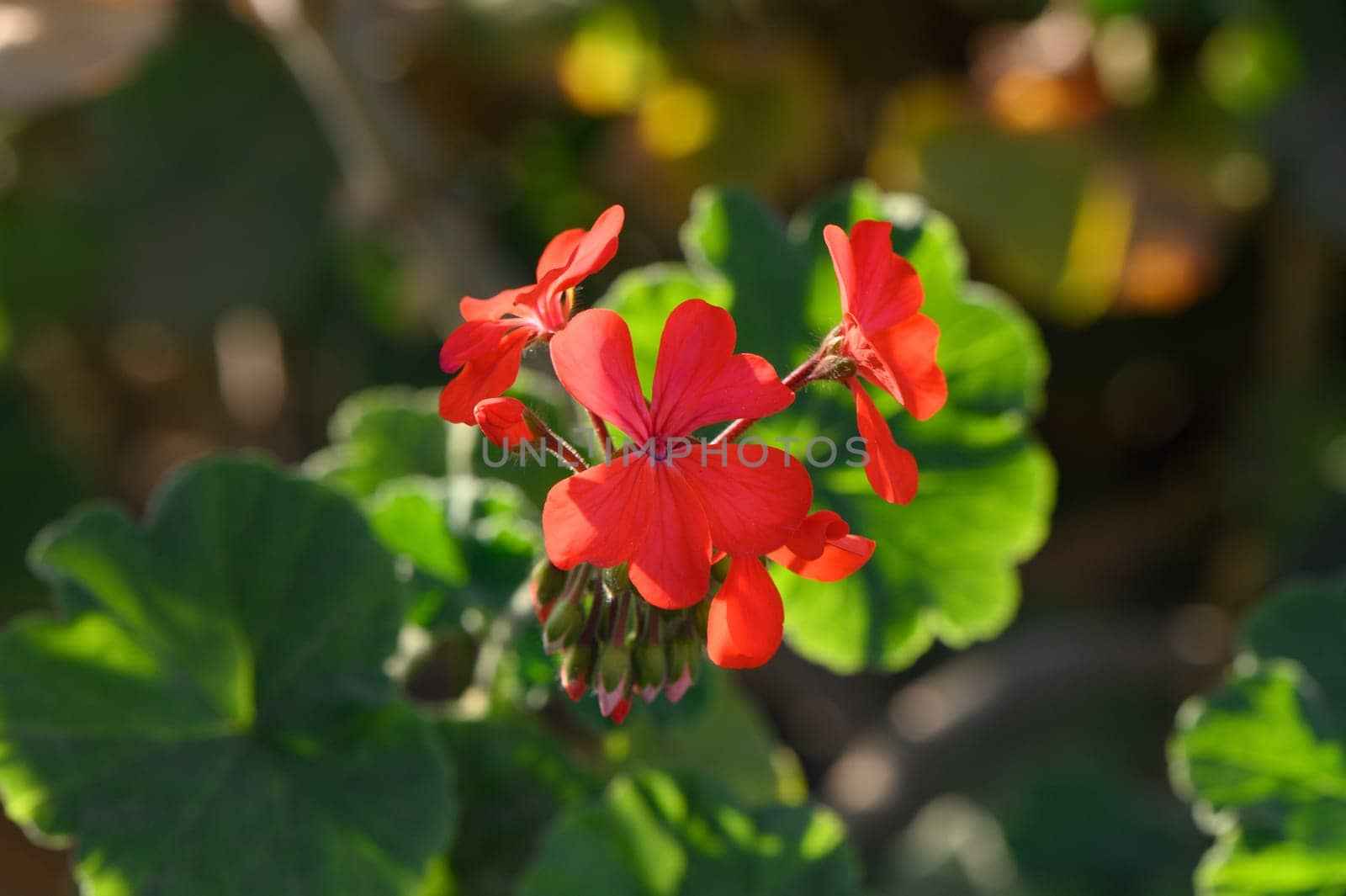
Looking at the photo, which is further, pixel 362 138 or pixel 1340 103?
pixel 1340 103

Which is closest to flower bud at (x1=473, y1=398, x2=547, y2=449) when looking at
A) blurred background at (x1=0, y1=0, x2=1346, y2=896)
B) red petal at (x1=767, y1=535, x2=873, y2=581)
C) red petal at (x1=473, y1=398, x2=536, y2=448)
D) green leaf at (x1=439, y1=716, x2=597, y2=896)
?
red petal at (x1=473, y1=398, x2=536, y2=448)

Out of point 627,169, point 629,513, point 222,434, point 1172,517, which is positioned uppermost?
point 629,513

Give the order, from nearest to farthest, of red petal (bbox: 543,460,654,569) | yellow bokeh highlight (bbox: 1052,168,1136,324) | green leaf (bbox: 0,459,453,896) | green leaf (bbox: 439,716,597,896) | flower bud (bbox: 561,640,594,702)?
red petal (bbox: 543,460,654,569) → flower bud (bbox: 561,640,594,702) → green leaf (bbox: 0,459,453,896) → green leaf (bbox: 439,716,597,896) → yellow bokeh highlight (bbox: 1052,168,1136,324)

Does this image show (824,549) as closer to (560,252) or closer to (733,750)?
(560,252)

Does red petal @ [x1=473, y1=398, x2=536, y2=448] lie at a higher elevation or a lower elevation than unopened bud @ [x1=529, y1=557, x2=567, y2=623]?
higher

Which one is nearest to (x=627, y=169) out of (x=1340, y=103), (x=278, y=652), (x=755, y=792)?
(x=1340, y=103)

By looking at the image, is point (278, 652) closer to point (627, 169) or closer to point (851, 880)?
point (851, 880)

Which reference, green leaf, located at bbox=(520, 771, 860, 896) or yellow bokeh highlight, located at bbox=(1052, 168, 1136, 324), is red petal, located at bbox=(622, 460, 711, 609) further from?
yellow bokeh highlight, located at bbox=(1052, 168, 1136, 324)

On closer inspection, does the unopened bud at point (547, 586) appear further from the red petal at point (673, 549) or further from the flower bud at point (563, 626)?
the red petal at point (673, 549)
